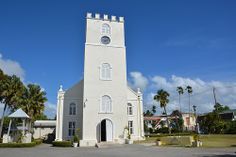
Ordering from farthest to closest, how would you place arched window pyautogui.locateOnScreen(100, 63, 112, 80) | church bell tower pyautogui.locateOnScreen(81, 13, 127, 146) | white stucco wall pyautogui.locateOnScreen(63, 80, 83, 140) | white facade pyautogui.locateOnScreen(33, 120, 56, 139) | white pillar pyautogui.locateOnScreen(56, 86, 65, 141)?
white facade pyautogui.locateOnScreen(33, 120, 56, 139) < white stucco wall pyautogui.locateOnScreen(63, 80, 83, 140) < white pillar pyautogui.locateOnScreen(56, 86, 65, 141) < arched window pyautogui.locateOnScreen(100, 63, 112, 80) < church bell tower pyautogui.locateOnScreen(81, 13, 127, 146)

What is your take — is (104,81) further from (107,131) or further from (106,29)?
(106,29)

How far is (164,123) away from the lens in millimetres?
91500

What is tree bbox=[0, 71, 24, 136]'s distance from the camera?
38.4 metres

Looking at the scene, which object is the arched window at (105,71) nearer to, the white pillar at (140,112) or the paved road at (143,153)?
the white pillar at (140,112)

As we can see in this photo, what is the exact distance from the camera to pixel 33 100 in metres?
40.9

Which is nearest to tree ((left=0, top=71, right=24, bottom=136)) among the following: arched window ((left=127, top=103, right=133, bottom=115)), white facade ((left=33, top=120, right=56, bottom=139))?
white facade ((left=33, top=120, right=56, bottom=139))

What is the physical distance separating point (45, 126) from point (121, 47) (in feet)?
85.5

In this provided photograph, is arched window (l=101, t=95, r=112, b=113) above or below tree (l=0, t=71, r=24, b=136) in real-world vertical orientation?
below

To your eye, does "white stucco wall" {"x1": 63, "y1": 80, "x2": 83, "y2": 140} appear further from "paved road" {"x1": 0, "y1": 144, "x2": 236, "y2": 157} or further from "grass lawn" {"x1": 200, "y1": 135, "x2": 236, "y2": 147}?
"grass lawn" {"x1": 200, "y1": 135, "x2": 236, "y2": 147}

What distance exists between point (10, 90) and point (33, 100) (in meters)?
4.07

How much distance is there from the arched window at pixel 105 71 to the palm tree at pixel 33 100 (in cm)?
1380

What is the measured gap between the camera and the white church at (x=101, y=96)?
3209cm

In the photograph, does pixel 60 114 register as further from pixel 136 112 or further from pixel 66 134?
pixel 136 112

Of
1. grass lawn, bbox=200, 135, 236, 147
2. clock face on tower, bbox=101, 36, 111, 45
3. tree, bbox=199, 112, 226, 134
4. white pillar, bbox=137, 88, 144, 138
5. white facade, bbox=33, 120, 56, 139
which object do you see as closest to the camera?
grass lawn, bbox=200, 135, 236, 147
